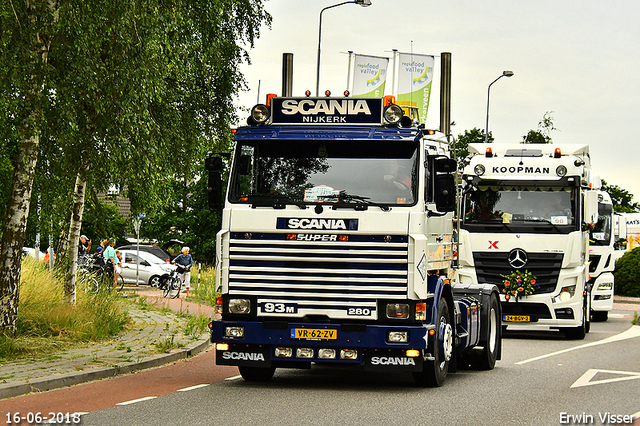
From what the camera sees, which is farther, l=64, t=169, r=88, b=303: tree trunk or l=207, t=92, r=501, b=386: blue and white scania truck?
l=64, t=169, r=88, b=303: tree trunk

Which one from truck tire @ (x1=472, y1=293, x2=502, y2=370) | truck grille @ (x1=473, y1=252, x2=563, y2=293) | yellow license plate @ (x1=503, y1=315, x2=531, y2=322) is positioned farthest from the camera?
yellow license plate @ (x1=503, y1=315, x2=531, y2=322)

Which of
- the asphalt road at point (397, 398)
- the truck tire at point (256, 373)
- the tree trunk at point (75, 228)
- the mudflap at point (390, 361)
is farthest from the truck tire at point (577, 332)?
the tree trunk at point (75, 228)

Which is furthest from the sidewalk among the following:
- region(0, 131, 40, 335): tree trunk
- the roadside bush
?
the roadside bush

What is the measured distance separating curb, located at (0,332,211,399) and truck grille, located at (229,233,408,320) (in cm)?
231

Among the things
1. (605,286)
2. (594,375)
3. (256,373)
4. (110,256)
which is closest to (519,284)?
(594,375)

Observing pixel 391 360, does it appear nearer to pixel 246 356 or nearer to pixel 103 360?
pixel 246 356

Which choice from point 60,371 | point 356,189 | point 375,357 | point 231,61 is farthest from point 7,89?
point 231,61

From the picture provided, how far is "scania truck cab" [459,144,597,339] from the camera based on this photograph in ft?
55.4

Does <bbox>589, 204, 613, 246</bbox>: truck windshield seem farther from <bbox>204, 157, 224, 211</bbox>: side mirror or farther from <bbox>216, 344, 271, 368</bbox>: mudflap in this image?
<bbox>204, 157, 224, 211</bbox>: side mirror

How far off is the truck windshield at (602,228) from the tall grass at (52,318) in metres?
12.3

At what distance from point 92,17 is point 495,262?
9.21 m

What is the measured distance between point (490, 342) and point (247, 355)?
438 centimetres

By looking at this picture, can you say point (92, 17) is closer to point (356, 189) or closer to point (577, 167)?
point (356, 189)

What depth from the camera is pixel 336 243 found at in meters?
10.0
